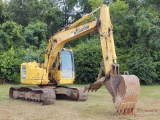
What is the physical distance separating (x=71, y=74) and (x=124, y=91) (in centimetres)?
480

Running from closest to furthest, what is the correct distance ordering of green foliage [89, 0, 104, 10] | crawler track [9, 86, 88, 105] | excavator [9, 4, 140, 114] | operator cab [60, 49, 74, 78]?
excavator [9, 4, 140, 114]
crawler track [9, 86, 88, 105]
operator cab [60, 49, 74, 78]
green foliage [89, 0, 104, 10]

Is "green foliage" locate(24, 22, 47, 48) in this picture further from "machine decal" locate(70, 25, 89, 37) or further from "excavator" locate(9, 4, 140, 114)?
"machine decal" locate(70, 25, 89, 37)

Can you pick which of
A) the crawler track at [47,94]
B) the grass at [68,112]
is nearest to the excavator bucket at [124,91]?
the grass at [68,112]

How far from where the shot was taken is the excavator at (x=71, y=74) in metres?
8.78

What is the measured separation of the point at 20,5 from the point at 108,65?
2559cm

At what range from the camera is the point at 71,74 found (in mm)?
13102

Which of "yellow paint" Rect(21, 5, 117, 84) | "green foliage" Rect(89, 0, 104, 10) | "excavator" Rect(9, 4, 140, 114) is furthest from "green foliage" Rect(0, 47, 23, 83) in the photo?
"green foliage" Rect(89, 0, 104, 10)

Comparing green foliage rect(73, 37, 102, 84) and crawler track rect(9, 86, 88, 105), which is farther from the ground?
green foliage rect(73, 37, 102, 84)

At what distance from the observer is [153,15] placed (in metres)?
25.3

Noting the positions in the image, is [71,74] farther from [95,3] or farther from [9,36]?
[95,3]

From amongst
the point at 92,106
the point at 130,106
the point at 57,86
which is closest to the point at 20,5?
the point at 57,86

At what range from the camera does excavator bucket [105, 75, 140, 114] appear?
28.1 feet

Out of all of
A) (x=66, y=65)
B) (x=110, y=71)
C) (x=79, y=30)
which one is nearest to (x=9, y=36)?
(x=66, y=65)

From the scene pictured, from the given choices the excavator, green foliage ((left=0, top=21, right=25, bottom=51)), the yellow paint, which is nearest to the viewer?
the excavator
